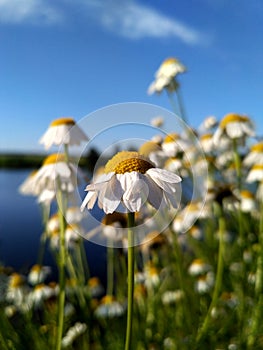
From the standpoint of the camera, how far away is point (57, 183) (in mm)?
917

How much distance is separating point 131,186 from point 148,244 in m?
1.21

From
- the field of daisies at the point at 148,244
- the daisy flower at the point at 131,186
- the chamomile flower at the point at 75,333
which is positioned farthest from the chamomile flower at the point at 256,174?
the daisy flower at the point at 131,186

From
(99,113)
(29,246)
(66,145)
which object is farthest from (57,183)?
(29,246)

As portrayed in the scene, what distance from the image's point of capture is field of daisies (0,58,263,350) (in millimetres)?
516

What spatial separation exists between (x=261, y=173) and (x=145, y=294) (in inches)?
25.4

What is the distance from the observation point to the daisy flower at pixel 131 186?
49cm

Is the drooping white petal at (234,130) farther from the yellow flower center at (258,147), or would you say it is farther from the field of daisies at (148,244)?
the yellow flower center at (258,147)

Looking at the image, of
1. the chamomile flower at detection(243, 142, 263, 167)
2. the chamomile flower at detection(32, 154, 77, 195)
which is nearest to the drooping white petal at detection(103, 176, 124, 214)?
the chamomile flower at detection(32, 154, 77, 195)

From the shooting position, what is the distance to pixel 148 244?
1.67m

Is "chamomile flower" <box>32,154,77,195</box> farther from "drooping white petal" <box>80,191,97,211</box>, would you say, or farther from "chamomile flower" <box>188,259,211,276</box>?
"chamomile flower" <box>188,259,211,276</box>

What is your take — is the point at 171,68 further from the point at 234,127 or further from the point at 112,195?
the point at 112,195

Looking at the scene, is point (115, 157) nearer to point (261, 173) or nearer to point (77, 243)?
point (77, 243)

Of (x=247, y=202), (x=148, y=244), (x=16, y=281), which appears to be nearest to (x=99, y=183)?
(x=148, y=244)

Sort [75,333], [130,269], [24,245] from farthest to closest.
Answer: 1. [24,245]
2. [75,333]
3. [130,269]
